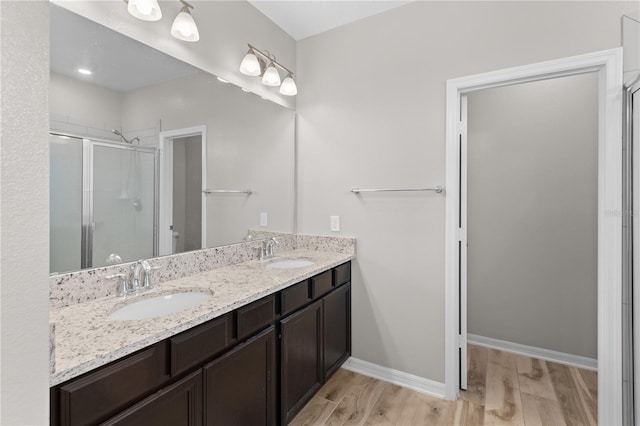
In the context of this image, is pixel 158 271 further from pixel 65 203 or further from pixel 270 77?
pixel 270 77

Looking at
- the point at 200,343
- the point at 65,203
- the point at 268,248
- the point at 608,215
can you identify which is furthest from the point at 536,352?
the point at 65,203

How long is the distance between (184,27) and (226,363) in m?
1.58

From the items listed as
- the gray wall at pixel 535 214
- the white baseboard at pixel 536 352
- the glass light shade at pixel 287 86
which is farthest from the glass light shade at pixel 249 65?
the white baseboard at pixel 536 352

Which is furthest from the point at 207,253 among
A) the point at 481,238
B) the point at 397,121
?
the point at 481,238

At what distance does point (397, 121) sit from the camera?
2.21m

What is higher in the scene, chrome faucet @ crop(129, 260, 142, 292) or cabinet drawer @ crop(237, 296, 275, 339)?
chrome faucet @ crop(129, 260, 142, 292)

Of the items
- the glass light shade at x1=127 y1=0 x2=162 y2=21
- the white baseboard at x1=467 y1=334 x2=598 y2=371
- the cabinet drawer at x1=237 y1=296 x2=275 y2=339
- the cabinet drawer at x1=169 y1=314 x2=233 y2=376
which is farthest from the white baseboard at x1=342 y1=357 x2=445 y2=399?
the glass light shade at x1=127 y1=0 x2=162 y2=21

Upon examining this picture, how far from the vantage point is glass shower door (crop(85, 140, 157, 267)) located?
4.54ft

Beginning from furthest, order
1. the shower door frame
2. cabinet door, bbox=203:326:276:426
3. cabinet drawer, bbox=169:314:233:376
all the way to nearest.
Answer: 1. the shower door frame
2. cabinet door, bbox=203:326:276:426
3. cabinet drawer, bbox=169:314:233:376

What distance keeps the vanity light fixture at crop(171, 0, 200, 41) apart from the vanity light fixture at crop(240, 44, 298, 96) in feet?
1.47

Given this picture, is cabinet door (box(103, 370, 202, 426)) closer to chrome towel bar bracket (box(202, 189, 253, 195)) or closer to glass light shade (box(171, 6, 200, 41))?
chrome towel bar bracket (box(202, 189, 253, 195))

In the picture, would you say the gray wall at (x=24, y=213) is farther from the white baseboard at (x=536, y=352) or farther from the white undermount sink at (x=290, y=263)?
the white baseboard at (x=536, y=352)

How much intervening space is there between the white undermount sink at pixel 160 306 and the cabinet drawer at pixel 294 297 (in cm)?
37

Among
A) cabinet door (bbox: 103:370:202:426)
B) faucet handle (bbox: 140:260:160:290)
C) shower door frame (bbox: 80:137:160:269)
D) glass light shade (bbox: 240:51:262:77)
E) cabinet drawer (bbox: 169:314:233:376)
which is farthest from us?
glass light shade (bbox: 240:51:262:77)
